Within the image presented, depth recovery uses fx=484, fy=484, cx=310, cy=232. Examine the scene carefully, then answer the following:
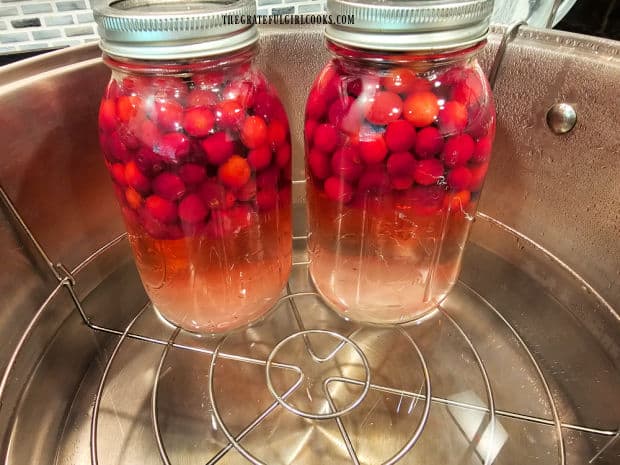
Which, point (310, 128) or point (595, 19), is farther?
point (595, 19)

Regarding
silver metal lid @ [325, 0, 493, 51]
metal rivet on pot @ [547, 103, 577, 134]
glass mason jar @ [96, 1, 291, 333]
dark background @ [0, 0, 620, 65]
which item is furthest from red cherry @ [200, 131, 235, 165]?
dark background @ [0, 0, 620, 65]

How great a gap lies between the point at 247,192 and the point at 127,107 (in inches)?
3.9

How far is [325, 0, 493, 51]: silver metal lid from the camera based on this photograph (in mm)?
284

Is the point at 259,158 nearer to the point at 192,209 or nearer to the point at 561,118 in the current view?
the point at 192,209

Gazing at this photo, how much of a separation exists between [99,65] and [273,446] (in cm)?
36

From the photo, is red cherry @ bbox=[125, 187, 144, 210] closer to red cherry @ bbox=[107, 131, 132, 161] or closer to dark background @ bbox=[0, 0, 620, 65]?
red cherry @ bbox=[107, 131, 132, 161]

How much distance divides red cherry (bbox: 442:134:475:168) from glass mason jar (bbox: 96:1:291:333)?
0.39 feet

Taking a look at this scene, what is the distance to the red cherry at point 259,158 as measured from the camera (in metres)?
0.34

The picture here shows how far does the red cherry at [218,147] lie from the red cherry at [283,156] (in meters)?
0.05

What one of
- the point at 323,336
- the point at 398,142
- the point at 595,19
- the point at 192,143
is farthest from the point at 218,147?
the point at 595,19

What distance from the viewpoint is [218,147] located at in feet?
1.06

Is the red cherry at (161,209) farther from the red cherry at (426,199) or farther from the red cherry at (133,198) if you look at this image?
the red cherry at (426,199)

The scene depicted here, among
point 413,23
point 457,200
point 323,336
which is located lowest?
point 323,336

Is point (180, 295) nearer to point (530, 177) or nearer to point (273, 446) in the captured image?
point (273, 446)
